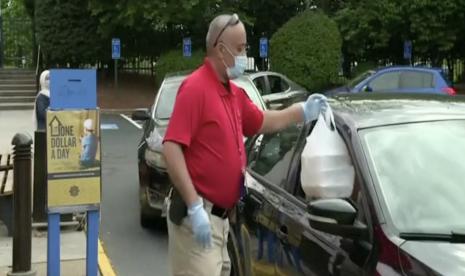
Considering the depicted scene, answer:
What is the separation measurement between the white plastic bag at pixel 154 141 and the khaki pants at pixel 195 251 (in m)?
3.62

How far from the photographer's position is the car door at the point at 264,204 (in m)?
4.05

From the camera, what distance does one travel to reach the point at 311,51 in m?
25.0

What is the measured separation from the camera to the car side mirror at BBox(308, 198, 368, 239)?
3.12 metres

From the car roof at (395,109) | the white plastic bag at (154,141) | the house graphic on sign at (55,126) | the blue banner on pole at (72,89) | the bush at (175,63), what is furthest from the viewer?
the bush at (175,63)

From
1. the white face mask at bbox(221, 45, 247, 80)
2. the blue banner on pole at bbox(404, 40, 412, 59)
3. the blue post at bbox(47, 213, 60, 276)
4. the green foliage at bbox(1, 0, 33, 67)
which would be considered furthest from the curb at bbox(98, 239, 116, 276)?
the green foliage at bbox(1, 0, 33, 67)

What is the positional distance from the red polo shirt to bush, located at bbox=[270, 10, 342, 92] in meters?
21.6

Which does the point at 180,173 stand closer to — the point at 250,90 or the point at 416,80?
the point at 250,90

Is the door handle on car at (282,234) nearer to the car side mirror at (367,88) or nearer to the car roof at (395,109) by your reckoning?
the car roof at (395,109)

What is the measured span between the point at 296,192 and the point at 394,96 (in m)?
0.96

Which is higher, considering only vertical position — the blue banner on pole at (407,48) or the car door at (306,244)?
the blue banner on pole at (407,48)

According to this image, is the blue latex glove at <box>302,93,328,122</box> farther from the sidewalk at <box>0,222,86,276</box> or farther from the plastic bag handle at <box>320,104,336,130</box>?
the sidewalk at <box>0,222,86,276</box>

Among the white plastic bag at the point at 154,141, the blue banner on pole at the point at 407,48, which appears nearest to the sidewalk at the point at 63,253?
A: the white plastic bag at the point at 154,141

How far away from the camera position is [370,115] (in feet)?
12.6

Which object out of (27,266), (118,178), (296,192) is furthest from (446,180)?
(118,178)
